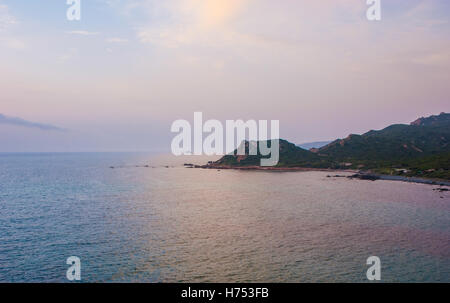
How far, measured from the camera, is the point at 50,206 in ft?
255

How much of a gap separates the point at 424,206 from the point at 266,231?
171 feet

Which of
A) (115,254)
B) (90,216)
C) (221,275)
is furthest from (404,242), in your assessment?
(90,216)

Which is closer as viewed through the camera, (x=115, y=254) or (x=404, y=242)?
(x=115, y=254)

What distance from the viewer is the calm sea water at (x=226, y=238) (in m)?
35.7

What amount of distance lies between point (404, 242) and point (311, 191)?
58495 mm

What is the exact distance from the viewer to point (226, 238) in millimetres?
50438

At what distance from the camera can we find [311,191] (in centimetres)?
10538

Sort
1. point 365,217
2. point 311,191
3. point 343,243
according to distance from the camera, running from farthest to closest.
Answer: point 311,191 < point 365,217 < point 343,243

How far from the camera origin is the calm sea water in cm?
3569
